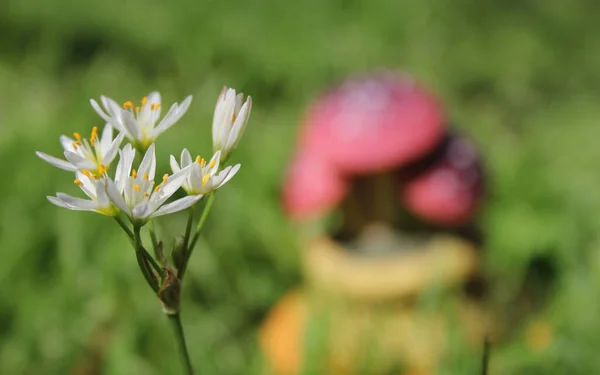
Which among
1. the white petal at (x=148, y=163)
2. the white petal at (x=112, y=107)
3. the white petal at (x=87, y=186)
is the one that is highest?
the white petal at (x=112, y=107)

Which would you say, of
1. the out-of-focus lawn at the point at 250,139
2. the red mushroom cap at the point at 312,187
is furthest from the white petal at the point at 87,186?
the red mushroom cap at the point at 312,187

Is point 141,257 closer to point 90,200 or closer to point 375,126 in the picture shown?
point 90,200

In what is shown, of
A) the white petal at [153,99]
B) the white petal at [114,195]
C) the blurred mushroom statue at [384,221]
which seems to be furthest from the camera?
the blurred mushroom statue at [384,221]

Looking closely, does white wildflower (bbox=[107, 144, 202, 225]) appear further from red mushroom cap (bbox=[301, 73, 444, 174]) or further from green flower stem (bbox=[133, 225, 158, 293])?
red mushroom cap (bbox=[301, 73, 444, 174])

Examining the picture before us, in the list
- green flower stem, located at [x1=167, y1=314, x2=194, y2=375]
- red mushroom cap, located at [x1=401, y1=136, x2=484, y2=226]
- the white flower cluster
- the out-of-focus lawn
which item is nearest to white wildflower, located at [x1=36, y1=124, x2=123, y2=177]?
the white flower cluster

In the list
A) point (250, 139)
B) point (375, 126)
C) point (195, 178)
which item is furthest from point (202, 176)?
point (250, 139)

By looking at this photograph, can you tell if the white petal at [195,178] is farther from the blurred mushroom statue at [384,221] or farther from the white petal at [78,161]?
the blurred mushroom statue at [384,221]

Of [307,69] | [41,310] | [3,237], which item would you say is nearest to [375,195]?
[41,310]
